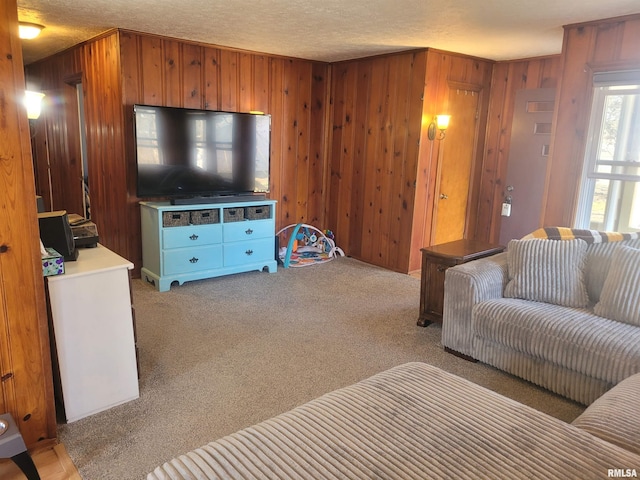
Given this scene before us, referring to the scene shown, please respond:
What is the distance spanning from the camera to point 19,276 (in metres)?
1.98

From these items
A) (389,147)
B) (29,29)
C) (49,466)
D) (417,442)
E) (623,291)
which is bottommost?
(49,466)

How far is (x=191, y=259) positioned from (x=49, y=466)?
257 centimetres

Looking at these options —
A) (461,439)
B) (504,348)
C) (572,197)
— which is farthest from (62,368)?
(572,197)

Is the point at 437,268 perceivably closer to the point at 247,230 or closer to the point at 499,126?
the point at 247,230

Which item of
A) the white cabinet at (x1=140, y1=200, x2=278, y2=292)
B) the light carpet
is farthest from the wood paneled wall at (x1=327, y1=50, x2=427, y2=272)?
the white cabinet at (x1=140, y1=200, x2=278, y2=292)

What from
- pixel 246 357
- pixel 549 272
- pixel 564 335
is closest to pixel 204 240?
pixel 246 357

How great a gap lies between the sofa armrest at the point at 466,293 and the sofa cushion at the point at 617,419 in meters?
1.11

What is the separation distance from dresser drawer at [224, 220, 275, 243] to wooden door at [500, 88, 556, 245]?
8.76 feet

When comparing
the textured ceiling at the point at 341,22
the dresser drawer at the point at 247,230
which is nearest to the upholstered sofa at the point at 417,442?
the textured ceiling at the point at 341,22

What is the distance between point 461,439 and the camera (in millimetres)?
1384

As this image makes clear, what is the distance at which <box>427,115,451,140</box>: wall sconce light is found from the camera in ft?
15.5

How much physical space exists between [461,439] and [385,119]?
421 centimetres

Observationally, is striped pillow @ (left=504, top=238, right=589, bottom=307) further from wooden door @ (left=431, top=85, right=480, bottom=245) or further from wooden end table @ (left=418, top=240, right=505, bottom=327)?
wooden door @ (left=431, top=85, right=480, bottom=245)

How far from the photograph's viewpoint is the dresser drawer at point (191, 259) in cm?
433
